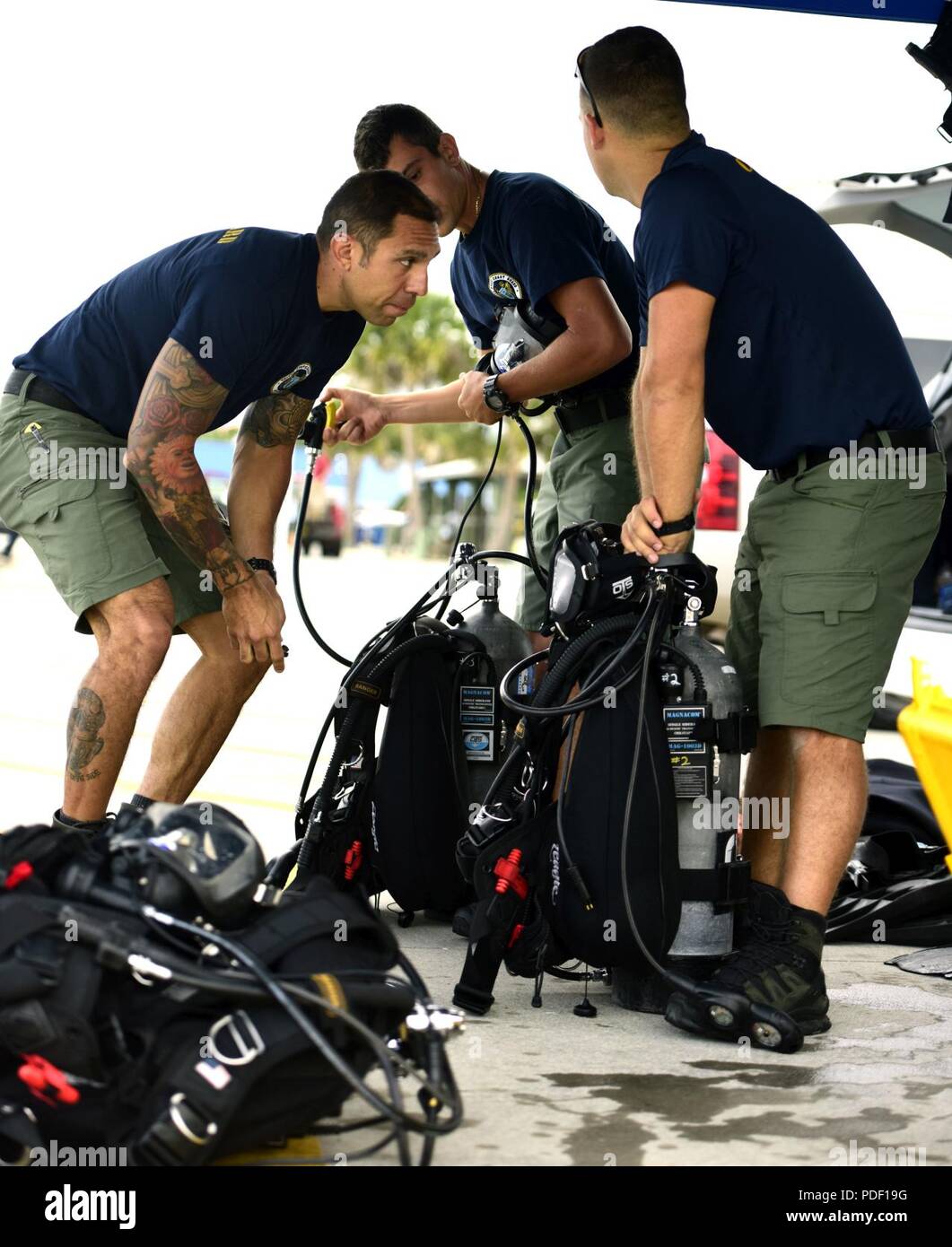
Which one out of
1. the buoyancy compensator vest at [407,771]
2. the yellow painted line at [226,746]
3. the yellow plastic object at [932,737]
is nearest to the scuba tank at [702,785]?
the yellow plastic object at [932,737]

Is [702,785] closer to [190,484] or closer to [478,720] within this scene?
[478,720]

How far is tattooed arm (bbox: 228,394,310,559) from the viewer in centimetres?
431

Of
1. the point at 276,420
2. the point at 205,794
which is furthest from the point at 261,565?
the point at 205,794

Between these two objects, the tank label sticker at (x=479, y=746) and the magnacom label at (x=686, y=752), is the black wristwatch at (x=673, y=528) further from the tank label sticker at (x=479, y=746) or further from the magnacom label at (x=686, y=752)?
the tank label sticker at (x=479, y=746)

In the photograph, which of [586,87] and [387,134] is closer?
[586,87]

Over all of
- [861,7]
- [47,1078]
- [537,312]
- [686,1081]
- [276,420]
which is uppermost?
[861,7]

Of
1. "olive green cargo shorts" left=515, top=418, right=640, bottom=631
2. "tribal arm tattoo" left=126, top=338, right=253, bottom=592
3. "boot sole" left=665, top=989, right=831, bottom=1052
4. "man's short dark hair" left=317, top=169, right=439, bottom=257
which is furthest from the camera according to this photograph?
"olive green cargo shorts" left=515, top=418, right=640, bottom=631

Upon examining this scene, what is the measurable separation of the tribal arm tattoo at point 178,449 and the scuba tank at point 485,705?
0.79m

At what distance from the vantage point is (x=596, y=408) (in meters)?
4.57

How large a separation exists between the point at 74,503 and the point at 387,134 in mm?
1451

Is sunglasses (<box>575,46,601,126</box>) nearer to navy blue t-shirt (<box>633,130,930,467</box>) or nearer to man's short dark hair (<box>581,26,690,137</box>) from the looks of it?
man's short dark hair (<box>581,26,690,137</box>)

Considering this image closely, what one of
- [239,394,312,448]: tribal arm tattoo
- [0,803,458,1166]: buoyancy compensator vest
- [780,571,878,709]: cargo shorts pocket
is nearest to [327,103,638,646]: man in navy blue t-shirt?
[239,394,312,448]: tribal arm tattoo

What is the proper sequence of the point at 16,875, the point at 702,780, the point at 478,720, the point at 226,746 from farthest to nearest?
the point at 226,746 → the point at 478,720 → the point at 702,780 → the point at 16,875
